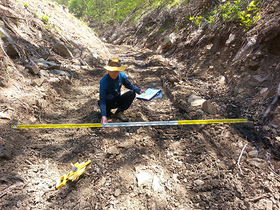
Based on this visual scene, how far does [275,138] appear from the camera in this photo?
2248mm

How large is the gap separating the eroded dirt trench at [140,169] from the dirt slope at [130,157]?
0.01 m

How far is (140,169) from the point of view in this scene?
6.54 ft

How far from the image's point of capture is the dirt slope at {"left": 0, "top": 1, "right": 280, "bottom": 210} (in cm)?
167

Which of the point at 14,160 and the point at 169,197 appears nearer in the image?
the point at 169,197

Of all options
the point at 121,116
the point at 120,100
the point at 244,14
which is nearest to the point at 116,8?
the point at 244,14

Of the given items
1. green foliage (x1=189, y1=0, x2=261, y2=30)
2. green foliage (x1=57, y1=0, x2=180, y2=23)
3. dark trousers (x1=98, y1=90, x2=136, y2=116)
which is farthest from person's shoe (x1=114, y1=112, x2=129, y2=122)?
green foliage (x1=57, y1=0, x2=180, y2=23)

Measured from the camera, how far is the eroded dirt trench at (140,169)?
5.41 ft

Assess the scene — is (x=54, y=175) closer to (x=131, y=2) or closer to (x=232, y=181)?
(x=232, y=181)

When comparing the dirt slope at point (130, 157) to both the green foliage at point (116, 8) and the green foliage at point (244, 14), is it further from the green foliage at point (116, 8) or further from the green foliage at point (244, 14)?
the green foliage at point (116, 8)

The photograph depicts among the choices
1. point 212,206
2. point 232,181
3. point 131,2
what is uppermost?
point 131,2

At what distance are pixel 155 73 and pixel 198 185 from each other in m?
4.64

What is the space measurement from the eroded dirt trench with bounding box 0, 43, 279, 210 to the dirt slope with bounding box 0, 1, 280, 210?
10 millimetres

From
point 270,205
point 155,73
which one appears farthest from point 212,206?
point 155,73

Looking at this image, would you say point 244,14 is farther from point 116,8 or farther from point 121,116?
point 116,8
